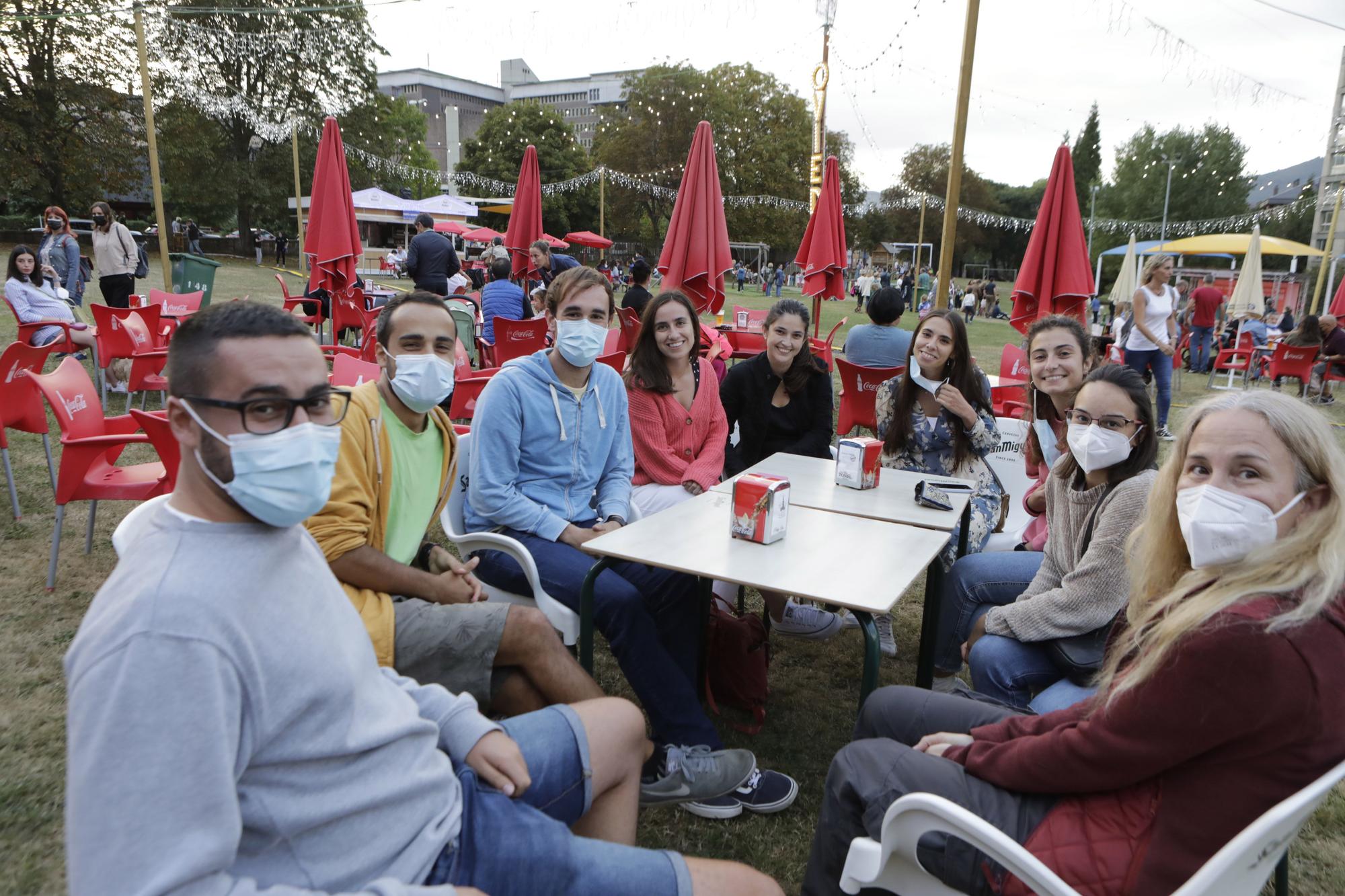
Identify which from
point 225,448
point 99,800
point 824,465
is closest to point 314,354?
point 225,448

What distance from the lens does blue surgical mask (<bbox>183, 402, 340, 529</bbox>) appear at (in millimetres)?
1153

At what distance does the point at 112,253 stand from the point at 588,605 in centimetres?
973

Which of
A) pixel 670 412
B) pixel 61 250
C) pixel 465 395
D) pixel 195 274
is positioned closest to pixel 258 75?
pixel 61 250

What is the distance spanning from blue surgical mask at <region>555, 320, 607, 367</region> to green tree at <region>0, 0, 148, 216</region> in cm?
2846

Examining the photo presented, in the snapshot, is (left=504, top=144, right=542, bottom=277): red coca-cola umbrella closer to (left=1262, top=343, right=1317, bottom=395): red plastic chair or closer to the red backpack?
the red backpack

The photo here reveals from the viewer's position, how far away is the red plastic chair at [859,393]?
565cm

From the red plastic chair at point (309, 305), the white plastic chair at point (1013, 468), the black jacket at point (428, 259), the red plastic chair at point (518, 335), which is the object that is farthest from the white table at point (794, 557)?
the red plastic chair at point (309, 305)

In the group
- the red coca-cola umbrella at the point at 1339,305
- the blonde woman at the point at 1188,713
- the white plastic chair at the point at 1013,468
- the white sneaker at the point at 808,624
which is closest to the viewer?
the blonde woman at the point at 1188,713

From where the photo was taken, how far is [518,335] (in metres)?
6.85

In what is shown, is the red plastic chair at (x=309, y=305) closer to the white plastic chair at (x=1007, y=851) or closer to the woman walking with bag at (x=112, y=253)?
the woman walking with bag at (x=112, y=253)

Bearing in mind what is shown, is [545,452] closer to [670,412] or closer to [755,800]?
[670,412]

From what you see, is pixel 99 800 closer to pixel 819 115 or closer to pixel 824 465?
pixel 824 465

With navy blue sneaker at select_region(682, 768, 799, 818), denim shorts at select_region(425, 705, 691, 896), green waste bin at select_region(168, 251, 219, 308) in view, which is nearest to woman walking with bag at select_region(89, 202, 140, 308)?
green waste bin at select_region(168, 251, 219, 308)

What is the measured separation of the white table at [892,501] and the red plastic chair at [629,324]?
3930 mm
